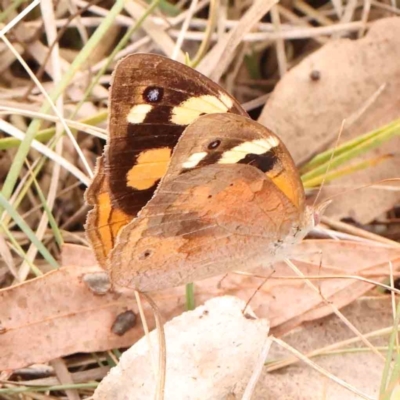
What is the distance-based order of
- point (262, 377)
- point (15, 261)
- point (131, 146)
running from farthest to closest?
point (15, 261), point (262, 377), point (131, 146)

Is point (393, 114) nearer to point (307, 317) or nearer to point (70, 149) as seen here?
point (307, 317)

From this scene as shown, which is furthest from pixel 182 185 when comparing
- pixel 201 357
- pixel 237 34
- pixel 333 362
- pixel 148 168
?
pixel 237 34

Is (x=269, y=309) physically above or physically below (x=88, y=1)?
below

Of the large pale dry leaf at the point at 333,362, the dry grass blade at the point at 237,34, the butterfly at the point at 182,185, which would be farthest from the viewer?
the dry grass blade at the point at 237,34

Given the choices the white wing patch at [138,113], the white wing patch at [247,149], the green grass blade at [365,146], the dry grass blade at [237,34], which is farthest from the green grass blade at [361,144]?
the white wing patch at [138,113]

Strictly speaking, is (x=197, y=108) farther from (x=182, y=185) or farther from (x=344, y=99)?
(x=344, y=99)

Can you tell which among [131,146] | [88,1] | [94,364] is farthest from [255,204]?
[88,1]

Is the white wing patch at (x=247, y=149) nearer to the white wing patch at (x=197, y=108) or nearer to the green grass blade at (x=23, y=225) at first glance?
the white wing patch at (x=197, y=108)
